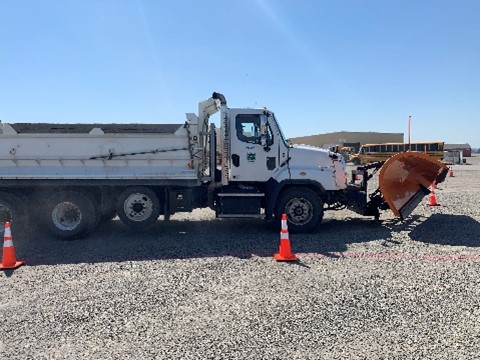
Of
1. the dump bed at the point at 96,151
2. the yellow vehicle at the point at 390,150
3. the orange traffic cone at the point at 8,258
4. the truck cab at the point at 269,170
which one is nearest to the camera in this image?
the orange traffic cone at the point at 8,258

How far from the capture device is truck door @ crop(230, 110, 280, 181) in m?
8.80

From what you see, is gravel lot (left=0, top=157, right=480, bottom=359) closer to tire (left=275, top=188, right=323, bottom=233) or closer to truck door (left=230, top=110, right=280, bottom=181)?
tire (left=275, top=188, right=323, bottom=233)

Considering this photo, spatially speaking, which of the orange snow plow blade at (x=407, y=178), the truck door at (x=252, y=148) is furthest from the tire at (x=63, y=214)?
the orange snow plow blade at (x=407, y=178)

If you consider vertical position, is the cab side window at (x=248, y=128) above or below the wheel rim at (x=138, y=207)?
above

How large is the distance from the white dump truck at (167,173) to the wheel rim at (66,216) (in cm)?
2

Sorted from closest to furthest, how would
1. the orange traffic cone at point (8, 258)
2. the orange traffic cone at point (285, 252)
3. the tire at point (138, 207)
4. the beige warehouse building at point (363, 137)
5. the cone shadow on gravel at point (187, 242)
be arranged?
1. the orange traffic cone at point (8, 258)
2. the orange traffic cone at point (285, 252)
3. the cone shadow on gravel at point (187, 242)
4. the tire at point (138, 207)
5. the beige warehouse building at point (363, 137)

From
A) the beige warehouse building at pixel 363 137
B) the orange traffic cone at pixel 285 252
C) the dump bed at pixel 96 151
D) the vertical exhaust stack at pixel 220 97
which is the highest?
the beige warehouse building at pixel 363 137

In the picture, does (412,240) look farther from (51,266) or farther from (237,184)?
(51,266)

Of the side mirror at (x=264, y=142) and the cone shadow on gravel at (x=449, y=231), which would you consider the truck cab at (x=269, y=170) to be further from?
the cone shadow on gravel at (x=449, y=231)

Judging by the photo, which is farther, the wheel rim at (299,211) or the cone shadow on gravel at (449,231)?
the wheel rim at (299,211)

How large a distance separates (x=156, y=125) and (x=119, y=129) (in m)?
0.83

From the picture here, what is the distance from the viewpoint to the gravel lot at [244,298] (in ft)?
12.2

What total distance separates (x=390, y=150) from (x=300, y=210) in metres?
37.5

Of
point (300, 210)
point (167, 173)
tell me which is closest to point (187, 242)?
point (167, 173)
